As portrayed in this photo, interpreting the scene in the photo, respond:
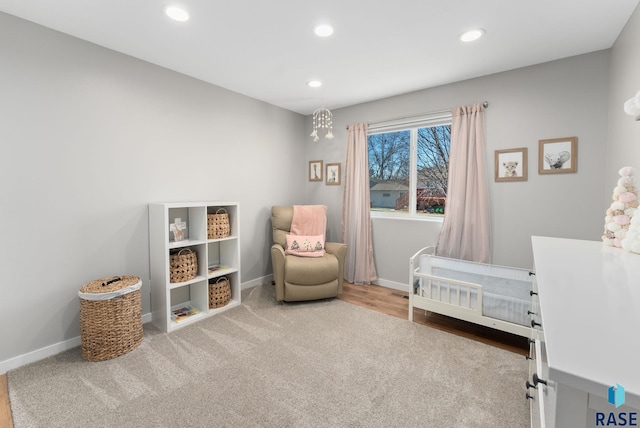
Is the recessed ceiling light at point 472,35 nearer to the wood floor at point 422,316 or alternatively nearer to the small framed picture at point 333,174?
the small framed picture at point 333,174

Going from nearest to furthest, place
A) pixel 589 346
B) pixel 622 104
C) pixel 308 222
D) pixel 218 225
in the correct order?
pixel 589 346
pixel 622 104
pixel 218 225
pixel 308 222

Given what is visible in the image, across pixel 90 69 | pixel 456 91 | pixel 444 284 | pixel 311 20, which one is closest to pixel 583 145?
pixel 456 91

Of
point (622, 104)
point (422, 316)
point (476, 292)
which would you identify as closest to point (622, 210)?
point (622, 104)

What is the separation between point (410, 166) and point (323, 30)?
6.74 feet

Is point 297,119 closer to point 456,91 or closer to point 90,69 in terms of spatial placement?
point 456,91

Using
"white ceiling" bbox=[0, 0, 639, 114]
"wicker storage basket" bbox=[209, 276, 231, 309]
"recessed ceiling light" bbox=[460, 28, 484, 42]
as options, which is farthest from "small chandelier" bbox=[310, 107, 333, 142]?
"wicker storage basket" bbox=[209, 276, 231, 309]

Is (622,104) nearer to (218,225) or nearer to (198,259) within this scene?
(218,225)

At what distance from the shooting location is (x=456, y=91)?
3057 mm

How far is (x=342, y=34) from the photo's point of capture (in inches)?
83.8

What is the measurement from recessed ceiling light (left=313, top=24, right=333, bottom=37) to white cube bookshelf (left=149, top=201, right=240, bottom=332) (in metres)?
1.83

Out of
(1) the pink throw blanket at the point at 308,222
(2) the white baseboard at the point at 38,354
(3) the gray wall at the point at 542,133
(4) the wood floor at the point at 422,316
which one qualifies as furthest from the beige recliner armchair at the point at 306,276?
(2) the white baseboard at the point at 38,354

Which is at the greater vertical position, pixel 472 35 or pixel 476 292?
pixel 472 35

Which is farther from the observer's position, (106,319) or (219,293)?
(219,293)

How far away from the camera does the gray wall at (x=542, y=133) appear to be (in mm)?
2396
